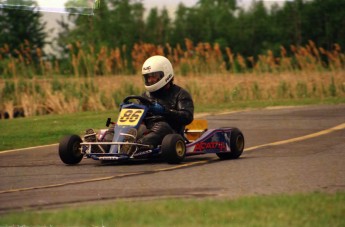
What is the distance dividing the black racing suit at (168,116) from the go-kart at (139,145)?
12 centimetres

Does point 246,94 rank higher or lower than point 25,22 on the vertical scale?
lower

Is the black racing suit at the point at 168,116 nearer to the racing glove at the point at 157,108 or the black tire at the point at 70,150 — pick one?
the racing glove at the point at 157,108

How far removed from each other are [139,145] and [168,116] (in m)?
0.84

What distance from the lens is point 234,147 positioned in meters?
13.6

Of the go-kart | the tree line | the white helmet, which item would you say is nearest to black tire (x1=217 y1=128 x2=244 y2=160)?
the go-kart

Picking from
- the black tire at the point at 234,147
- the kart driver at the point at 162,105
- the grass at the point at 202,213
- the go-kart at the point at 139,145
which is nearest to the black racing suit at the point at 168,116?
the kart driver at the point at 162,105

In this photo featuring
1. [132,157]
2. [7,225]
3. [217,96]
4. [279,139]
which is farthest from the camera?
[217,96]

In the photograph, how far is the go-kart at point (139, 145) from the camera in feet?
41.3

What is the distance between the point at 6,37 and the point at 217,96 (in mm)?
7782

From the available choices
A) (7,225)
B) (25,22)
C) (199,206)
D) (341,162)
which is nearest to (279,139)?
(341,162)

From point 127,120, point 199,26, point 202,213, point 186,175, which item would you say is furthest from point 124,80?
point 199,26

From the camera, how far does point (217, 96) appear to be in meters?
24.7

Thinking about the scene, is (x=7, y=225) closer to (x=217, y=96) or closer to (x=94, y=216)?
(x=94, y=216)

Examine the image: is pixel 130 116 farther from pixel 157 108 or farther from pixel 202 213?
pixel 202 213
